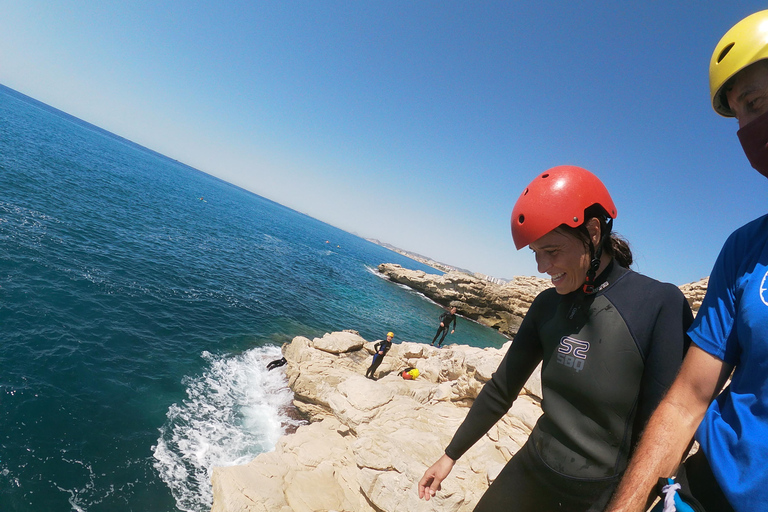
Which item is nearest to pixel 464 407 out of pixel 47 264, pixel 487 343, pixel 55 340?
pixel 55 340

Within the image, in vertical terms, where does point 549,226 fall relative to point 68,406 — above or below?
above

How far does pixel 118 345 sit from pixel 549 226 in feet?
54.3

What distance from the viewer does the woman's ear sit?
236cm

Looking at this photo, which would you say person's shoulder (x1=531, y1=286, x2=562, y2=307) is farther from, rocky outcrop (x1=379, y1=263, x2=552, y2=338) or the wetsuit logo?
rocky outcrop (x1=379, y1=263, x2=552, y2=338)

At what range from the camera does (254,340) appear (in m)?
17.8

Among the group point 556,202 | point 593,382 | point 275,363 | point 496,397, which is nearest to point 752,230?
point 556,202

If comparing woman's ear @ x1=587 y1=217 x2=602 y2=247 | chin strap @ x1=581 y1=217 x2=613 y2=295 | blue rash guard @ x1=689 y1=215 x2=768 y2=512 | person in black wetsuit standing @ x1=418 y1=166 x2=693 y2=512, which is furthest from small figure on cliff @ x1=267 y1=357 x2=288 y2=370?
blue rash guard @ x1=689 y1=215 x2=768 y2=512

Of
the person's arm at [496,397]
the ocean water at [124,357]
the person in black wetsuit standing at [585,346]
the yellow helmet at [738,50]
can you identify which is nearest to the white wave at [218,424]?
the ocean water at [124,357]

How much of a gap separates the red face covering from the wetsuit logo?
1415 millimetres

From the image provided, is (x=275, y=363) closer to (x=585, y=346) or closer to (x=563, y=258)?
(x=585, y=346)

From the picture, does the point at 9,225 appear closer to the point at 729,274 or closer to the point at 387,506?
the point at 387,506

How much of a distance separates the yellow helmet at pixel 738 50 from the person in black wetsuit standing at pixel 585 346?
892 millimetres

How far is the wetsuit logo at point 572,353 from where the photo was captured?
91.6 inches

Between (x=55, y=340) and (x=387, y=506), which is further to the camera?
(x=55, y=340)
